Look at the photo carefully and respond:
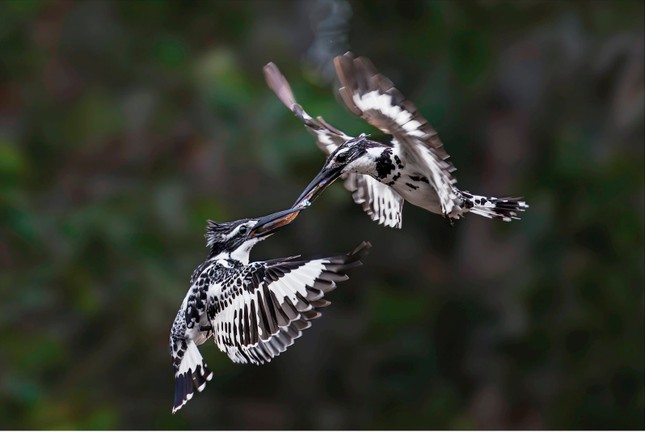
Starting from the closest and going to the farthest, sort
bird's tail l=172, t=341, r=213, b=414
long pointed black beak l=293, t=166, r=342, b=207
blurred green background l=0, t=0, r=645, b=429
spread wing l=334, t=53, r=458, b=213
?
spread wing l=334, t=53, r=458, b=213 → long pointed black beak l=293, t=166, r=342, b=207 → bird's tail l=172, t=341, r=213, b=414 → blurred green background l=0, t=0, r=645, b=429

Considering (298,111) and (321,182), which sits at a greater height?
(298,111)

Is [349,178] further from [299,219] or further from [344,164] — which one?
[299,219]

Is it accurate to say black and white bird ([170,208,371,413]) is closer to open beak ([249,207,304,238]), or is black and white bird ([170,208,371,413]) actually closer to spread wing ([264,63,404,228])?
open beak ([249,207,304,238])

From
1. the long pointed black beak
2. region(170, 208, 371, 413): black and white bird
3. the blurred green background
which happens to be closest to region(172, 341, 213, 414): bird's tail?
region(170, 208, 371, 413): black and white bird

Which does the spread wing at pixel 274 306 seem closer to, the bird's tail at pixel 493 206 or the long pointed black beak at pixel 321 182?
the long pointed black beak at pixel 321 182

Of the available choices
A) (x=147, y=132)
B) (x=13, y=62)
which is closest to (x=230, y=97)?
(x=147, y=132)

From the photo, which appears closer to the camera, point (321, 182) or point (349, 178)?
A: point (321, 182)

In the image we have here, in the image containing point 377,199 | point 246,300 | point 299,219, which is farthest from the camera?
point 299,219

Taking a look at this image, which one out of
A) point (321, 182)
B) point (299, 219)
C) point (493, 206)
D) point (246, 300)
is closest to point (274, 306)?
point (246, 300)
